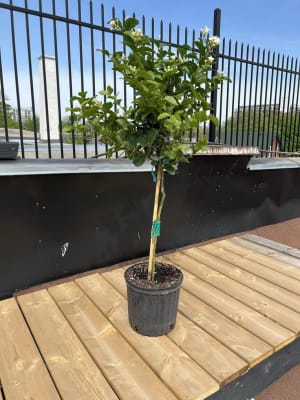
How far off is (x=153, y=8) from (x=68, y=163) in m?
1.66

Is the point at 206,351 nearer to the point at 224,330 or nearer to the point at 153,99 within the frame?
the point at 224,330

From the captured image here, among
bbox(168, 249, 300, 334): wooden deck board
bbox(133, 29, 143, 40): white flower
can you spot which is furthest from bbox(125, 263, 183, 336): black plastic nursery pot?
bbox(133, 29, 143, 40): white flower

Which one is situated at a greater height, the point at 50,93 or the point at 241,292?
the point at 50,93

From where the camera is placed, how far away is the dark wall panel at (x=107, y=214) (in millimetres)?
1933

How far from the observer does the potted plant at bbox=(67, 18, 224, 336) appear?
1172 mm

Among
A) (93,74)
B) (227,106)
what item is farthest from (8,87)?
(227,106)

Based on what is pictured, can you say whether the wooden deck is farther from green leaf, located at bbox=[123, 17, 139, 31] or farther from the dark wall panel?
green leaf, located at bbox=[123, 17, 139, 31]

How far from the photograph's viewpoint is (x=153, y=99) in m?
1.16

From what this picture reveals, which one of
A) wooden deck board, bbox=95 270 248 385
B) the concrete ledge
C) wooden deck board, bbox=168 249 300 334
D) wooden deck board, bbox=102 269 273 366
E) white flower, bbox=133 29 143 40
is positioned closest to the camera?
white flower, bbox=133 29 143 40

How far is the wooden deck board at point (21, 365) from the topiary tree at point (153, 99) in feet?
3.49

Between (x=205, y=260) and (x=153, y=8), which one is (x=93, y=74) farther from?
(x=205, y=260)

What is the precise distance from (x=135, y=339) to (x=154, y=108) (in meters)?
1.17

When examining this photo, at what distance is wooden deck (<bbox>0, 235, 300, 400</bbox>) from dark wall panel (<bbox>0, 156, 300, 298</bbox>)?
22cm

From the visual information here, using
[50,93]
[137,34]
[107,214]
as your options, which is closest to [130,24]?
[137,34]
